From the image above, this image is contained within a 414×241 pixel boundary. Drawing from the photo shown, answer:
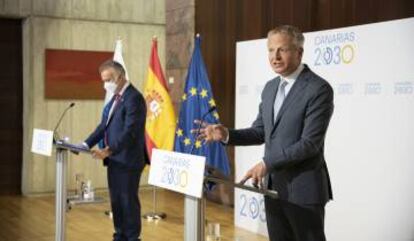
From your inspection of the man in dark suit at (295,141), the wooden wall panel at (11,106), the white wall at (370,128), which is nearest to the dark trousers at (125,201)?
the white wall at (370,128)

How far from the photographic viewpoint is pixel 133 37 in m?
8.09

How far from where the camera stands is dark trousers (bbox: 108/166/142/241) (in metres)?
4.27

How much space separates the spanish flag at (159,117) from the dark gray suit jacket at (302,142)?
12.8ft

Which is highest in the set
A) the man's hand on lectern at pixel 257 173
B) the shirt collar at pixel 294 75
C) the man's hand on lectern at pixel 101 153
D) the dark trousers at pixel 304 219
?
the shirt collar at pixel 294 75

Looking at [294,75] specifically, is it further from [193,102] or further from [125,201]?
[193,102]

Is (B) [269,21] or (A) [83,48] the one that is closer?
(B) [269,21]

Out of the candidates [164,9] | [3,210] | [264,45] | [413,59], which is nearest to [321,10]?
[264,45]

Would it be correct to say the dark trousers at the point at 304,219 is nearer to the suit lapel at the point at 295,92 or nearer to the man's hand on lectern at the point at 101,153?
the suit lapel at the point at 295,92

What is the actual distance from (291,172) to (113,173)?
217 centimetres

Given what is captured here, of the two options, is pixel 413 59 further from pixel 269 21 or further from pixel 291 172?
pixel 269 21

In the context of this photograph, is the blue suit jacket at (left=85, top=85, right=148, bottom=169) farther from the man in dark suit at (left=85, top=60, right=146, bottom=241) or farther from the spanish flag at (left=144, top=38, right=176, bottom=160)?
the spanish flag at (left=144, top=38, right=176, bottom=160)

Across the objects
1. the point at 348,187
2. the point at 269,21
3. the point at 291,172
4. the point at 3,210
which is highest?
the point at 269,21

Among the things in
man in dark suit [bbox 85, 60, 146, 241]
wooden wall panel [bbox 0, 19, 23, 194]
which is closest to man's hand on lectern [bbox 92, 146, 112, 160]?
man in dark suit [bbox 85, 60, 146, 241]

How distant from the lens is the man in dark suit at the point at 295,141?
233 cm
